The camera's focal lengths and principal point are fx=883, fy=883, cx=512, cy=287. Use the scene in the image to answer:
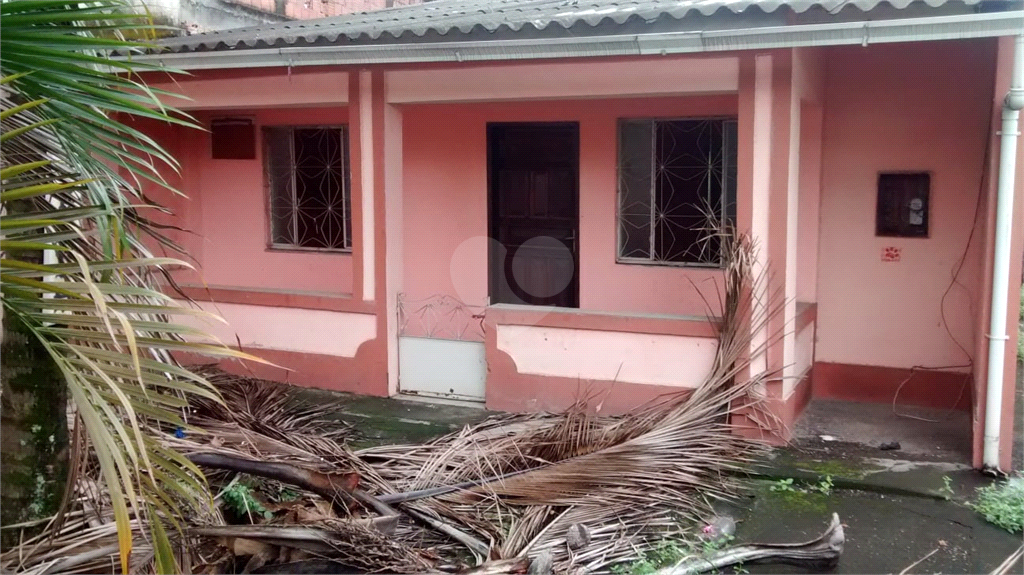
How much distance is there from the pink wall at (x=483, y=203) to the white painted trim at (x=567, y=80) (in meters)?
0.96

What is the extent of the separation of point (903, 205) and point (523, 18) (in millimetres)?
3151

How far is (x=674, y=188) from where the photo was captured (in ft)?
24.0

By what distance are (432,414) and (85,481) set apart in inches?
131

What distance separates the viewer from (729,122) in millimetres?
7043

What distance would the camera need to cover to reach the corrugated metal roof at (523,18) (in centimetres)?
506

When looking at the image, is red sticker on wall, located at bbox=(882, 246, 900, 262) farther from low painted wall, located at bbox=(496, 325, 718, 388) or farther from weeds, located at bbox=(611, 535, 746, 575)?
weeds, located at bbox=(611, 535, 746, 575)

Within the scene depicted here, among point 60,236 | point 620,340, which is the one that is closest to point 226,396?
point 620,340

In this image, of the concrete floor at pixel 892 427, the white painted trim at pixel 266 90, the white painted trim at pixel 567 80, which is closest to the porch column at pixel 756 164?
the white painted trim at pixel 567 80

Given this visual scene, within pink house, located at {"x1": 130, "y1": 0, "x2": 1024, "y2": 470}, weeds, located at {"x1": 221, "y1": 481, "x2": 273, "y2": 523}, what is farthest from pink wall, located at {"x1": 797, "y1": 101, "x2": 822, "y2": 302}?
weeds, located at {"x1": 221, "y1": 481, "x2": 273, "y2": 523}

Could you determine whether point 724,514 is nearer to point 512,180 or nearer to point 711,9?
point 711,9

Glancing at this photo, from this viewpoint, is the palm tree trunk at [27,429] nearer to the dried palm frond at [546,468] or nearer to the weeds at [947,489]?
the dried palm frond at [546,468]

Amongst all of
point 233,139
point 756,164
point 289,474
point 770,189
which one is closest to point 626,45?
point 756,164

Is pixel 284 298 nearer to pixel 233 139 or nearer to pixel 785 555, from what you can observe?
pixel 233 139

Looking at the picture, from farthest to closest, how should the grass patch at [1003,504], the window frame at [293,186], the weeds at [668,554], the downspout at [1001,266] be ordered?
1. the window frame at [293,186]
2. the downspout at [1001,266]
3. the grass patch at [1003,504]
4. the weeds at [668,554]
